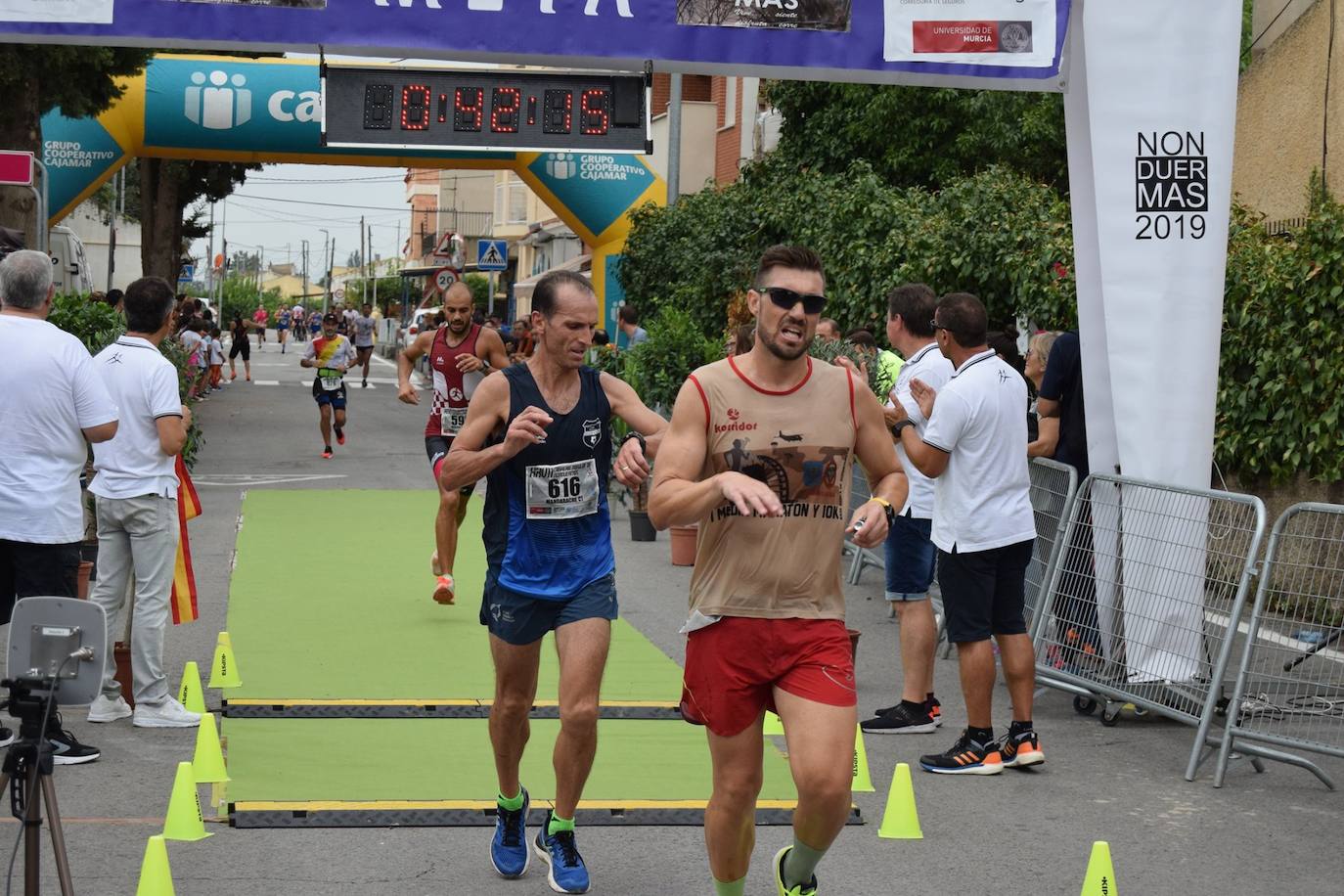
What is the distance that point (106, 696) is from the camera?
823cm

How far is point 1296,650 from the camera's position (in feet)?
25.9

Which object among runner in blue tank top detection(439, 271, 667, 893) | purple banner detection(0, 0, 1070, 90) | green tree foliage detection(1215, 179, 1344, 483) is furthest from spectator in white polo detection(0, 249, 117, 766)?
green tree foliage detection(1215, 179, 1344, 483)

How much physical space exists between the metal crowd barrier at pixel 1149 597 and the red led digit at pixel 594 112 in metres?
4.05

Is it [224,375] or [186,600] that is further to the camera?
[224,375]

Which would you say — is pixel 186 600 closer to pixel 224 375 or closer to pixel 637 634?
pixel 637 634

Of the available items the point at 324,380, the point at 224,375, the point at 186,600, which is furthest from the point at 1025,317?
the point at 224,375

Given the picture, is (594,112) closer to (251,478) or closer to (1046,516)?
(1046,516)

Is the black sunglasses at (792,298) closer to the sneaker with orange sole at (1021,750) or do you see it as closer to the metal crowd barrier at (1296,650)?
the metal crowd barrier at (1296,650)

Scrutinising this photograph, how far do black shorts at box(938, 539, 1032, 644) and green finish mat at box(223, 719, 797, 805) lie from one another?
105cm

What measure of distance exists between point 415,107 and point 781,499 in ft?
22.7

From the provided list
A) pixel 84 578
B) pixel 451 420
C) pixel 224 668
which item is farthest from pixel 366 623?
pixel 84 578

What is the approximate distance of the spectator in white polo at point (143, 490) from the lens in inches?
309

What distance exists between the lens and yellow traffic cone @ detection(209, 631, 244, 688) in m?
8.87

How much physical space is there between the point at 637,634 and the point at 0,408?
15.8 ft
